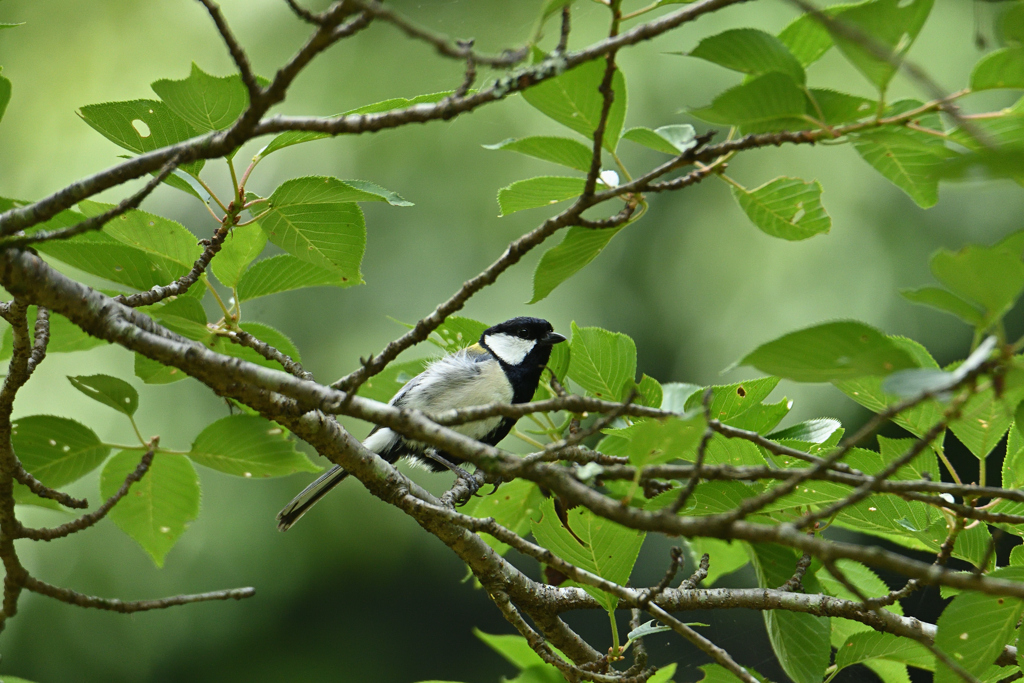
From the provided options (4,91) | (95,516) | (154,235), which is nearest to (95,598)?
(95,516)

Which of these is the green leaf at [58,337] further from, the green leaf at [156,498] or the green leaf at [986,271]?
the green leaf at [986,271]

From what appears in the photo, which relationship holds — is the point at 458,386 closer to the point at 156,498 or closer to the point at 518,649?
the point at 156,498

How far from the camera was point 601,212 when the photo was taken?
342 cm

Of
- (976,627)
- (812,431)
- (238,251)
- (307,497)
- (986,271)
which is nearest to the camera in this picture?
(986,271)

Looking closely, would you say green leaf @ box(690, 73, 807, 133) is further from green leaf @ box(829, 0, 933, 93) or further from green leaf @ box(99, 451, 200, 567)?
green leaf @ box(99, 451, 200, 567)

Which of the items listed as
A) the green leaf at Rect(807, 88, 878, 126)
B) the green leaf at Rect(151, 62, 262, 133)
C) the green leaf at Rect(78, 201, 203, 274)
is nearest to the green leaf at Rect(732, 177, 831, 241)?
the green leaf at Rect(807, 88, 878, 126)

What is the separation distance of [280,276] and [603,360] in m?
0.63

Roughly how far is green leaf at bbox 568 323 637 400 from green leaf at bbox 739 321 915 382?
0.71 meters

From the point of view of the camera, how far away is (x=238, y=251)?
1413mm

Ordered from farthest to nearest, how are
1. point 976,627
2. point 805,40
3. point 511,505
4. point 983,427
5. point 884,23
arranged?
point 511,505 → point 983,427 → point 976,627 → point 805,40 → point 884,23

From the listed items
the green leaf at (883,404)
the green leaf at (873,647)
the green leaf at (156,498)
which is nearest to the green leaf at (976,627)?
the green leaf at (873,647)

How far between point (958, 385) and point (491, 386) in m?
1.97

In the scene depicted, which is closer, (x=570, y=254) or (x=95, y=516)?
(x=570, y=254)

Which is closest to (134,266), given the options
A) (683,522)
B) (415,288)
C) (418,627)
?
(683,522)
